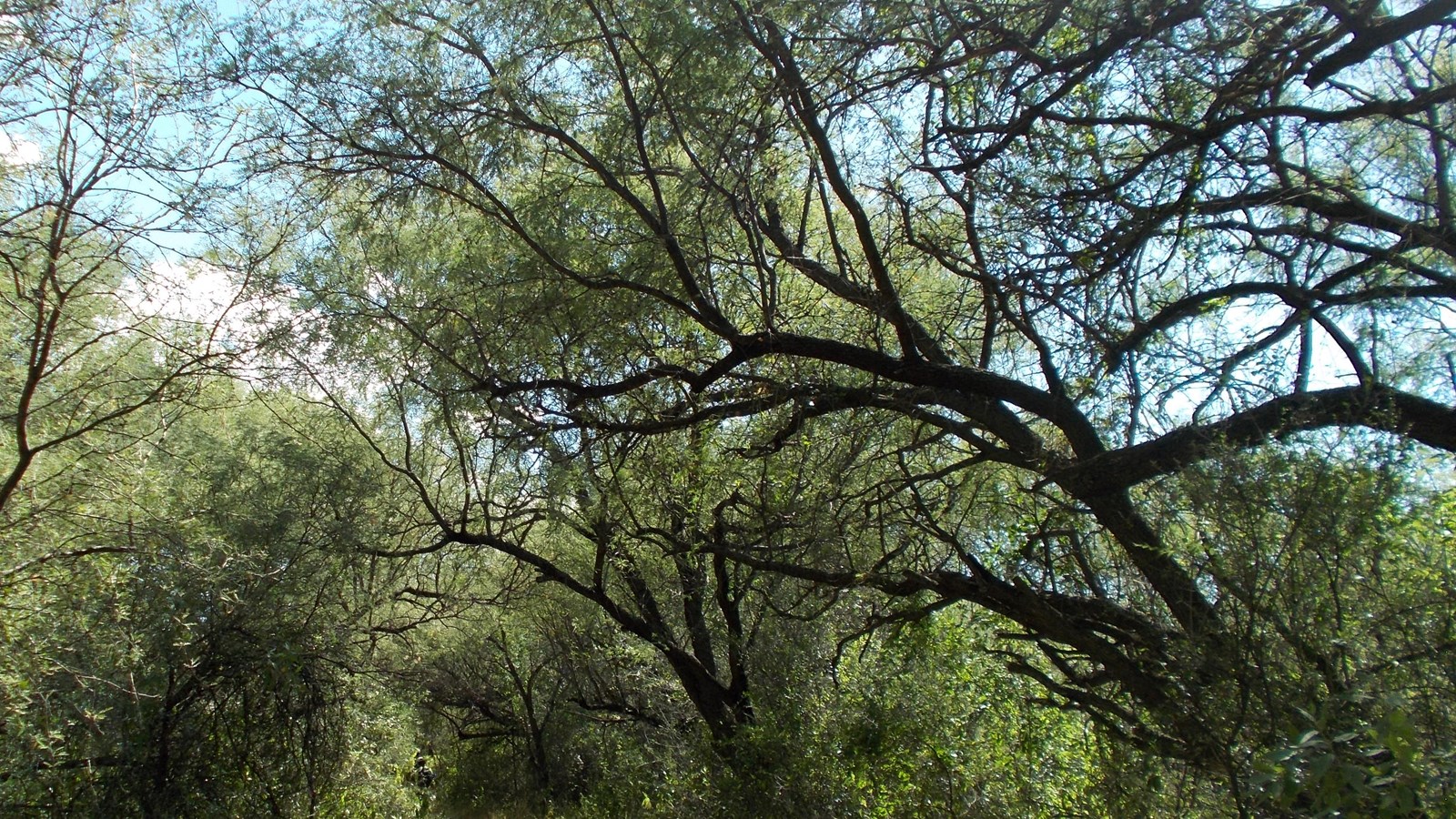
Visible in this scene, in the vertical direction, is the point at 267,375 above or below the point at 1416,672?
above

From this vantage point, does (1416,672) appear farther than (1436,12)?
No

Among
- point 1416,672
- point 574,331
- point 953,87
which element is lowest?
point 1416,672

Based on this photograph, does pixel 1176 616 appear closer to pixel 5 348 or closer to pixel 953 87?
pixel 953 87

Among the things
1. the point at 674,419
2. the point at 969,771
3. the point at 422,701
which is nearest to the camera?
the point at 674,419

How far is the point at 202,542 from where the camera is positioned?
6.90 meters

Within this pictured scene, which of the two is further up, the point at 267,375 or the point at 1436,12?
the point at 1436,12

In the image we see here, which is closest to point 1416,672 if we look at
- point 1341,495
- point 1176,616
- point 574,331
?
point 1341,495

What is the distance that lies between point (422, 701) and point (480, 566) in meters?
3.08

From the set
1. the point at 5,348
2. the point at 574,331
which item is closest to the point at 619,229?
the point at 574,331

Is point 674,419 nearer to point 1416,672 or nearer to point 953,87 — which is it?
point 953,87

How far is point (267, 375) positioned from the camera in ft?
19.9

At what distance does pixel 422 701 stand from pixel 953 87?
28.6 ft

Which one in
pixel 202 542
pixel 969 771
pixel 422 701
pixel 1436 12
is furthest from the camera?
pixel 422 701

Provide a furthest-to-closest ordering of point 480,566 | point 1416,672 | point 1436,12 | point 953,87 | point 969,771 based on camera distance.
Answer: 1. point 480,566
2. point 969,771
3. point 953,87
4. point 1436,12
5. point 1416,672
